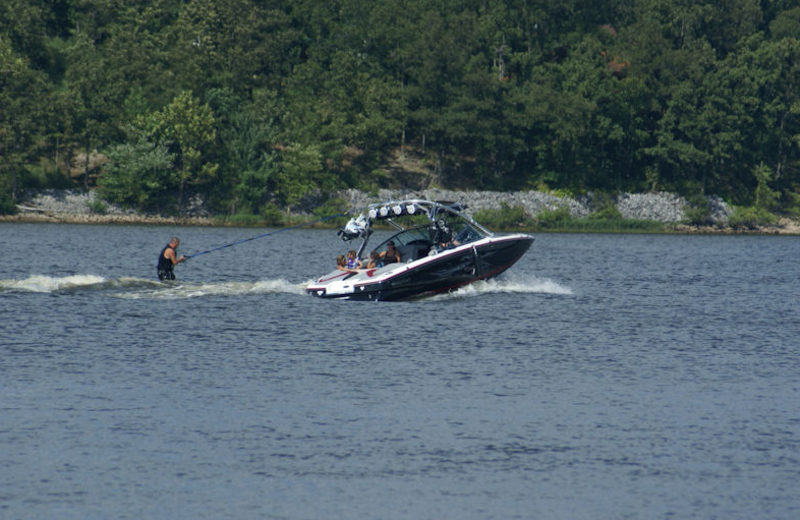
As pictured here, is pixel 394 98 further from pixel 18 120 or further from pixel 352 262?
pixel 352 262

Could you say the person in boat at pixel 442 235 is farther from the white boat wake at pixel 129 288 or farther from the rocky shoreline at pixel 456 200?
the rocky shoreline at pixel 456 200

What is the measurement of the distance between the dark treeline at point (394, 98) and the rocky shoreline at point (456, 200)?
1669 millimetres

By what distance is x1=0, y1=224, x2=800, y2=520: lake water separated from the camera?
17.3 metres

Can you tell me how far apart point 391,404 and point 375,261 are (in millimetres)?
18152

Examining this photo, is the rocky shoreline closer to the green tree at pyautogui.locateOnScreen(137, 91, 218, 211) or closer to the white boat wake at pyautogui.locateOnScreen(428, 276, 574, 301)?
the green tree at pyautogui.locateOnScreen(137, 91, 218, 211)

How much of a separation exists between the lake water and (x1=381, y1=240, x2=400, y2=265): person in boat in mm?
2114

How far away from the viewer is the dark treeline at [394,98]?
105750mm

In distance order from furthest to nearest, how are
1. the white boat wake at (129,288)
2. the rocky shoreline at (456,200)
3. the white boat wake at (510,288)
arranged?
the rocky shoreline at (456,200), the white boat wake at (510,288), the white boat wake at (129,288)

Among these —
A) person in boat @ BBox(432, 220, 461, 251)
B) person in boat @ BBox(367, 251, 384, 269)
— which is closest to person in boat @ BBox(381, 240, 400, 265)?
person in boat @ BBox(367, 251, 384, 269)

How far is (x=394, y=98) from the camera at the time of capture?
11512 cm

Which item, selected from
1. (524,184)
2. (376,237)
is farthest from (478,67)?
(376,237)

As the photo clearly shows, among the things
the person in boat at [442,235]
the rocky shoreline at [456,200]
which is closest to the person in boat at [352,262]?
the person in boat at [442,235]

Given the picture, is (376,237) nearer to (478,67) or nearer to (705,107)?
(478,67)

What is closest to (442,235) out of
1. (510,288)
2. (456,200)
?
(510,288)
